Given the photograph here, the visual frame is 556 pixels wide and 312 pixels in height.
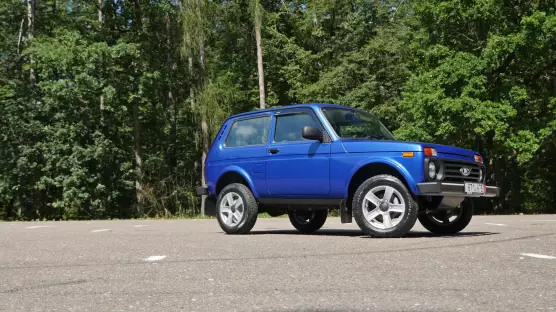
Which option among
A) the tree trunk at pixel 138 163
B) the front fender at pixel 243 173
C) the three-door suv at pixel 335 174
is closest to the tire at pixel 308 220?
the three-door suv at pixel 335 174

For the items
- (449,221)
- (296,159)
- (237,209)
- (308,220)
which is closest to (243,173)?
(237,209)

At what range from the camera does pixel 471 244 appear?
7.92m

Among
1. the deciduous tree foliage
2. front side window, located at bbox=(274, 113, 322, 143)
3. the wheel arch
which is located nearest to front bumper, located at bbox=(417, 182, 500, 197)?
the wheel arch

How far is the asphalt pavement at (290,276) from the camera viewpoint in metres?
4.38

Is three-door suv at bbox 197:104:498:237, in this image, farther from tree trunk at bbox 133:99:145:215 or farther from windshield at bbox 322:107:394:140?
tree trunk at bbox 133:99:145:215

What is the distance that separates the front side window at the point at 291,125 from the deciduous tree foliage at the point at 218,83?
62.8ft

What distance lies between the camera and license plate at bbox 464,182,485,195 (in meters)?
9.03

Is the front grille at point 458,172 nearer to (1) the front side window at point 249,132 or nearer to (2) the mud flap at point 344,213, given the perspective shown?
(2) the mud flap at point 344,213

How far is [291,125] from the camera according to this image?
10.2 metres

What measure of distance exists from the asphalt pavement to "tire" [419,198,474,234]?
146cm

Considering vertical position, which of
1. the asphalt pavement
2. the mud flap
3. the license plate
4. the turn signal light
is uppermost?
the turn signal light

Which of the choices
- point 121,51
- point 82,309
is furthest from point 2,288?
point 121,51

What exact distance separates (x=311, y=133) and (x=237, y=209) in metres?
1.98

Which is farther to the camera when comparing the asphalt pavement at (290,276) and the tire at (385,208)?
the tire at (385,208)
